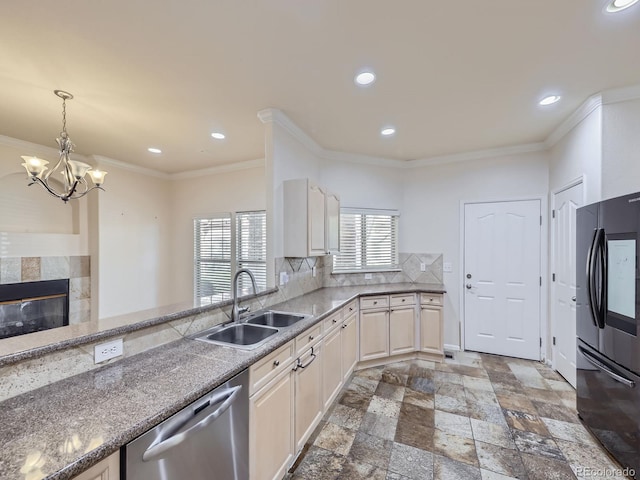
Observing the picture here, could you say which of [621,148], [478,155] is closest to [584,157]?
[621,148]

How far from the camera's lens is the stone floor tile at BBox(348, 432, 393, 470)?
1932 millimetres

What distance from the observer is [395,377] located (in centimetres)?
316

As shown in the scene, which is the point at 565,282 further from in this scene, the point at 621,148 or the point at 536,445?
the point at 536,445

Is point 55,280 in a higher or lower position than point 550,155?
lower

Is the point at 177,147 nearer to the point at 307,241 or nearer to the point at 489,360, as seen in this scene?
the point at 307,241

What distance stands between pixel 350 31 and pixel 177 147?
3026 millimetres

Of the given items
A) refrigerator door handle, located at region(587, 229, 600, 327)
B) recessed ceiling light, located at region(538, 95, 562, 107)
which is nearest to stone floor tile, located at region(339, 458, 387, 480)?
refrigerator door handle, located at region(587, 229, 600, 327)

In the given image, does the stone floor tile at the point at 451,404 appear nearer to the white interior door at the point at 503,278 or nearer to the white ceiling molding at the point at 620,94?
the white interior door at the point at 503,278

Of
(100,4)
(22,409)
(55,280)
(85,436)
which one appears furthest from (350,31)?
(55,280)

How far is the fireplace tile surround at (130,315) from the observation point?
1130 millimetres

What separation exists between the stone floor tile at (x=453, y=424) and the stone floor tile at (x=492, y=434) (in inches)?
1.8

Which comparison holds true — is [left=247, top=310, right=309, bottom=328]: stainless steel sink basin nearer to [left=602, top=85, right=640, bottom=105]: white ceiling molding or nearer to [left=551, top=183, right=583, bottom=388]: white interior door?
[left=551, top=183, right=583, bottom=388]: white interior door

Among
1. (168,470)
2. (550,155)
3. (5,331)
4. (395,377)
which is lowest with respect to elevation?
(395,377)

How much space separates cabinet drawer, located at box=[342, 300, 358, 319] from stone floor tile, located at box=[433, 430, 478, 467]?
122cm
